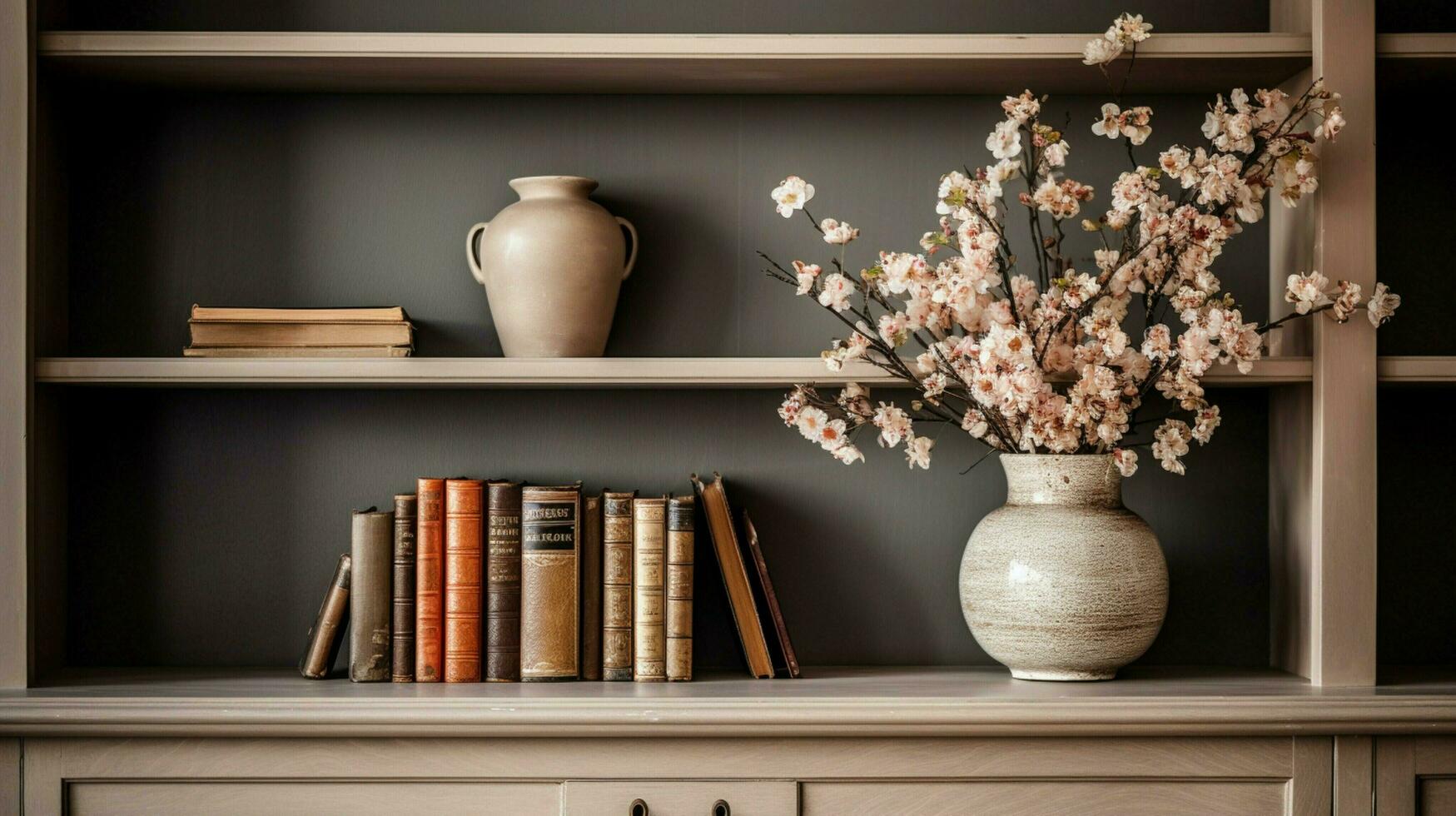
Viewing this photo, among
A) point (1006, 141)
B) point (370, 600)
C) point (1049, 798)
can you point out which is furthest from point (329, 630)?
point (1006, 141)

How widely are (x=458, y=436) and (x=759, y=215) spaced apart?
64 centimetres

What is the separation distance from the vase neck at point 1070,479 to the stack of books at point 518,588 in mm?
514

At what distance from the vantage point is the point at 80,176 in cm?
183

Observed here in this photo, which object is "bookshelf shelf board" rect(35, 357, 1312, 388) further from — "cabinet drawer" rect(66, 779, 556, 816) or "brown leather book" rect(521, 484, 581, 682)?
"cabinet drawer" rect(66, 779, 556, 816)

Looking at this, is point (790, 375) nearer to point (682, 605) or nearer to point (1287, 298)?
point (682, 605)

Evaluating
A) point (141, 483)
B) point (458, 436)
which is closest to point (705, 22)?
point (458, 436)

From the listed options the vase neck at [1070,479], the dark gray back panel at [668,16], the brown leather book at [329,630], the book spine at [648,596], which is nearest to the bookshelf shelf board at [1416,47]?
the dark gray back panel at [668,16]

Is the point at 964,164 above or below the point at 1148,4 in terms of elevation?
below

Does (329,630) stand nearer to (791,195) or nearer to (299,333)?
(299,333)

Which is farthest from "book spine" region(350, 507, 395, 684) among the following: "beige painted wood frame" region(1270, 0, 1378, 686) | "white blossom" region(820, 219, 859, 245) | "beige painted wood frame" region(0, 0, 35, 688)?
"beige painted wood frame" region(1270, 0, 1378, 686)

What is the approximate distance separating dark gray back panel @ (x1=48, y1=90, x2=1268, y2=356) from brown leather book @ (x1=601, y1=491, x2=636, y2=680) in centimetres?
34

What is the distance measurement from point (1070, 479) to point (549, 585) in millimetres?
795

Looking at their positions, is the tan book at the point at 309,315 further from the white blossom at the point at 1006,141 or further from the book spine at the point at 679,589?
the white blossom at the point at 1006,141

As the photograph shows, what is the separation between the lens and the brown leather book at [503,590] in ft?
5.40
